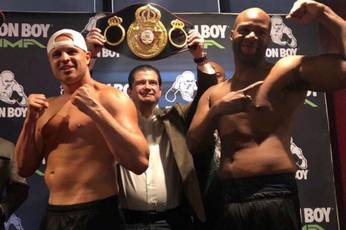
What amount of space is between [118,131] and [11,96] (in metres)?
1.25

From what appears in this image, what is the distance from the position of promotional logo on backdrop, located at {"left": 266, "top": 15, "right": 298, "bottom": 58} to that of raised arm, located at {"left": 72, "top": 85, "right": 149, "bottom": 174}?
138cm

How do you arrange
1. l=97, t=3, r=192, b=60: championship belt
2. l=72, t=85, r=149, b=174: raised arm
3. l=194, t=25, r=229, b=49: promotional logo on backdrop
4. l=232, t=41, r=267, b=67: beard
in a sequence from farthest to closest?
1. l=194, t=25, r=229, b=49: promotional logo on backdrop
2. l=97, t=3, r=192, b=60: championship belt
3. l=232, t=41, r=267, b=67: beard
4. l=72, t=85, r=149, b=174: raised arm

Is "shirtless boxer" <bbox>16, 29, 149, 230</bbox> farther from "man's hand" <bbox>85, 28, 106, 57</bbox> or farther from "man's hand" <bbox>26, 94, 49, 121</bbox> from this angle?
"man's hand" <bbox>85, 28, 106, 57</bbox>

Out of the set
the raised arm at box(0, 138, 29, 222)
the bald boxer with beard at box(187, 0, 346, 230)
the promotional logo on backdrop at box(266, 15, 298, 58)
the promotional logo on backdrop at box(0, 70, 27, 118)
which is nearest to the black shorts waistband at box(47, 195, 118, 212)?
the bald boxer with beard at box(187, 0, 346, 230)

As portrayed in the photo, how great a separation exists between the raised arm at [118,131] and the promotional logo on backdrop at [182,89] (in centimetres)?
103

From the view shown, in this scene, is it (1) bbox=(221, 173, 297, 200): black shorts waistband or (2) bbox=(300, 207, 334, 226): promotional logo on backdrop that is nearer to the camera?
(1) bbox=(221, 173, 297, 200): black shorts waistband

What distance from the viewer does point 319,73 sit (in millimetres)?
1675

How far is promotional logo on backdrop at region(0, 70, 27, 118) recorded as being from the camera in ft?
8.46

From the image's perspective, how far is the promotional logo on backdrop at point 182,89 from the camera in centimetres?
267

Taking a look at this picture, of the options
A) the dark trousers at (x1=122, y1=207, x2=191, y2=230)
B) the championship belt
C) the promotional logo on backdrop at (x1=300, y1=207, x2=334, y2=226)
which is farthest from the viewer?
the promotional logo on backdrop at (x1=300, y1=207, x2=334, y2=226)

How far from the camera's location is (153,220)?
77.9 inches

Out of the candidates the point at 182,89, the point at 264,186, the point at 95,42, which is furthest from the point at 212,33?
the point at 264,186

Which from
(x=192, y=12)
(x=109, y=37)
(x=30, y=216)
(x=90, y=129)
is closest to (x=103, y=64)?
(x=109, y=37)

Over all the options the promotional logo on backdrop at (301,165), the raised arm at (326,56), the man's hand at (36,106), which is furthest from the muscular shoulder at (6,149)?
the promotional logo on backdrop at (301,165)
